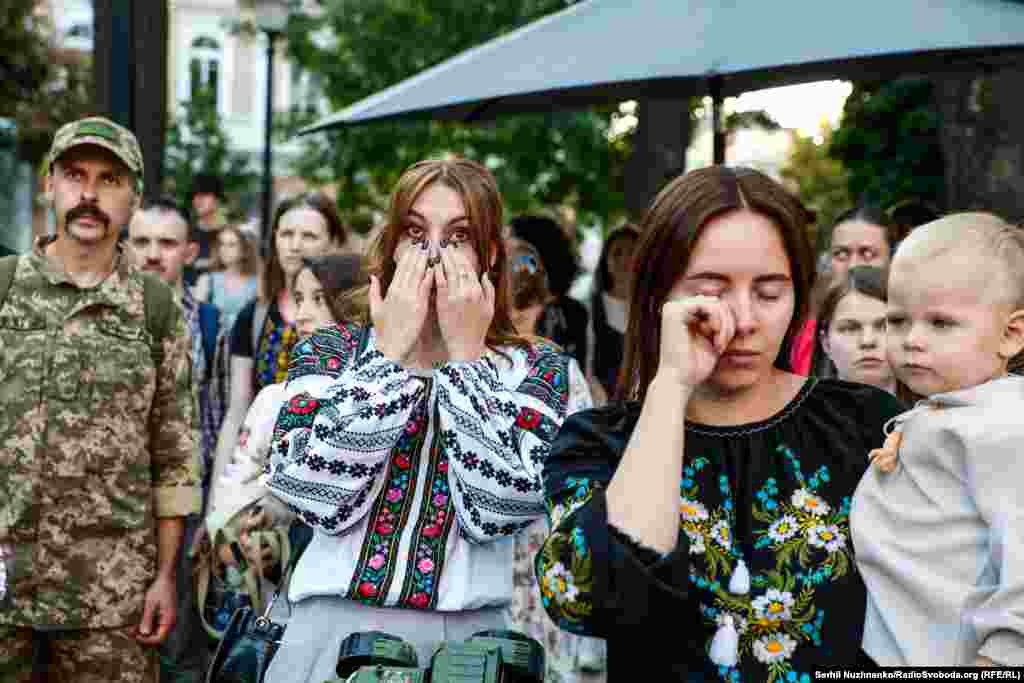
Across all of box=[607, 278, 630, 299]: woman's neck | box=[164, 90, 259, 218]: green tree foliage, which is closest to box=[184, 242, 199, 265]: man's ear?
box=[607, 278, 630, 299]: woman's neck

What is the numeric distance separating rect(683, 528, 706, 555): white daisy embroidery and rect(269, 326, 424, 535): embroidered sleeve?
36.8 inches

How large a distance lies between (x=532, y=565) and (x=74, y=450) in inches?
67.5

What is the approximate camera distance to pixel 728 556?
2.38 m

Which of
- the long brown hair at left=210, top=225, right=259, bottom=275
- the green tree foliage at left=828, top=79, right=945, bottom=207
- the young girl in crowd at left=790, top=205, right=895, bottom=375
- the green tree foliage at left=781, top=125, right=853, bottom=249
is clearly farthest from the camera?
the green tree foliage at left=781, top=125, right=853, bottom=249

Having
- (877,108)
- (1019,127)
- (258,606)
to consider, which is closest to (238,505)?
(258,606)

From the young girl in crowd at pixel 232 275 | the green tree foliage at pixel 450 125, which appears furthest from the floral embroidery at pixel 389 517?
the green tree foliage at pixel 450 125

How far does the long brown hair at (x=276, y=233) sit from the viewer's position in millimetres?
6660

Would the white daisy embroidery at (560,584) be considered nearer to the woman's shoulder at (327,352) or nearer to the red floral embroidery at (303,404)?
the red floral embroidery at (303,404)

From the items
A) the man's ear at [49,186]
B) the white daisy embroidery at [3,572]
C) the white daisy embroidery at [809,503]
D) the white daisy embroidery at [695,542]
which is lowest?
the white daisy embroidery at [3,572]

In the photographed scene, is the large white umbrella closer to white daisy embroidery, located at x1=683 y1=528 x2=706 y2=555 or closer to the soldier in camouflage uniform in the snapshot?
the soldier in camouflage uniform

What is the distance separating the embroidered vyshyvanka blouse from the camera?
3.12 meters

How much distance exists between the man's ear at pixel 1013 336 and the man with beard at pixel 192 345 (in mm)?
4284

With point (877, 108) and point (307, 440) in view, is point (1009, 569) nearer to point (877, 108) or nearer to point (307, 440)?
point (307, 440)

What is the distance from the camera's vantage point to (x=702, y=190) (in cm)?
253
